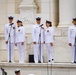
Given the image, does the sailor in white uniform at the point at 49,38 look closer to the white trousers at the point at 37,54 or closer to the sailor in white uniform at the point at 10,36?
the white trousers at the point at 37,54

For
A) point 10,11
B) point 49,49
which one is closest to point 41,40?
point 49,49

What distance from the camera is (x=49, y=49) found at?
2127cm

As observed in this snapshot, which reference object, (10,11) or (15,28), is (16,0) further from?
(15,28)

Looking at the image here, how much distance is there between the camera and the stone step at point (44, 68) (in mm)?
20094

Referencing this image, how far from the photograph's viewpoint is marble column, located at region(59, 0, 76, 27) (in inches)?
938

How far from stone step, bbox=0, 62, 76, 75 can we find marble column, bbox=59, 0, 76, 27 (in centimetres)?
404

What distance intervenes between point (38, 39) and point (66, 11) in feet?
10.9

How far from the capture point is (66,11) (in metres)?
A: 23.9

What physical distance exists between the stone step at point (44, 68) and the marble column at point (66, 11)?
13.3 ft

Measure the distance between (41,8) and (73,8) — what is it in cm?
160

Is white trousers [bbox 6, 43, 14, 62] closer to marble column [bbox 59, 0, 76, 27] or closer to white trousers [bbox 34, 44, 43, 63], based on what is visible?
white trousers [bbox 34, 44, 43, 63]

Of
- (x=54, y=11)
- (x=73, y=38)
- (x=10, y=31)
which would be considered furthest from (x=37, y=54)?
(x=54, y=11)

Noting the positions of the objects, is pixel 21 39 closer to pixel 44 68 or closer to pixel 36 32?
pixel 36 32

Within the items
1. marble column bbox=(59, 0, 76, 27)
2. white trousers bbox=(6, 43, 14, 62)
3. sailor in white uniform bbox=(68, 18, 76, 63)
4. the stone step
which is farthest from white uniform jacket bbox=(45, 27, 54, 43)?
marble column bbox=(59, 0, 76, 27)
